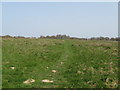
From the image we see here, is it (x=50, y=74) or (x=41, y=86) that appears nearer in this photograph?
(x=41, y=86)

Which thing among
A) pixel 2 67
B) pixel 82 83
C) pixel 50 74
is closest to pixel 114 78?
pixel 82 83

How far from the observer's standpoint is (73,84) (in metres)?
14.2

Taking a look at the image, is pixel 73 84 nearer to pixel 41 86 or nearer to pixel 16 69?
pixel 41 86

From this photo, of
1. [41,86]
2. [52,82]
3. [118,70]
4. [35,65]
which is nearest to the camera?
[41,86]

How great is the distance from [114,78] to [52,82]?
14.9 ft

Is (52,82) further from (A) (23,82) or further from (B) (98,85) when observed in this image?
(B) (98,85)

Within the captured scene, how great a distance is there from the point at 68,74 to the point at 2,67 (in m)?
6.37

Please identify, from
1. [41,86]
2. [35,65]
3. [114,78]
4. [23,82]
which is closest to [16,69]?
[35,65]

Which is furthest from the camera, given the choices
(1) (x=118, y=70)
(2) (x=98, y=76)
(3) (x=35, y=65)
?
(3) (x=35, y=65)

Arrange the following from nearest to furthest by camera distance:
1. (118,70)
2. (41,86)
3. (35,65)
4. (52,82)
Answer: (41,86) < (52,82) < (118,70) < (35,65)

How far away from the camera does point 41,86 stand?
1391cm

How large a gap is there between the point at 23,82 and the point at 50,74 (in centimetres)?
305

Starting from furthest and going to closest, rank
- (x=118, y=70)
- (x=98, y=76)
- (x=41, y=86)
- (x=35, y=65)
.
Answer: (x=35, y=65), (x=118, y=70), (x=98, y=76), (x=41, y=86)

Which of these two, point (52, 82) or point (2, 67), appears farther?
point (2, 67)
